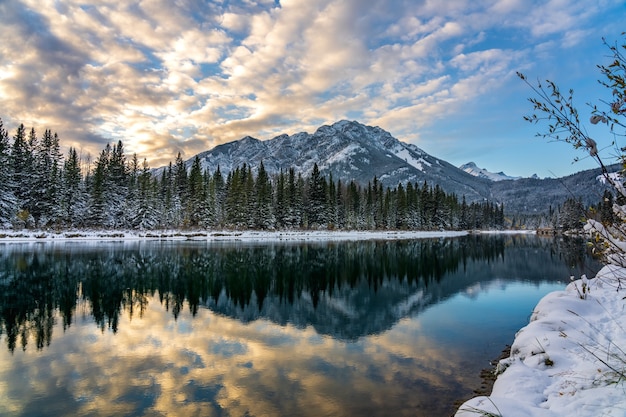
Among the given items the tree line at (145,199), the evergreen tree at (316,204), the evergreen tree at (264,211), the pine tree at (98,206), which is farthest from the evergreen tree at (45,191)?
the evergreen tree at (316,204)

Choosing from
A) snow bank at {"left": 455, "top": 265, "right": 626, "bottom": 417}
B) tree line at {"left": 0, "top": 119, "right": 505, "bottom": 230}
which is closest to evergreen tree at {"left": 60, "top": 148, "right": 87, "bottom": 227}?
tree line at {"left": 0, "top": 119, "right": 505, "bottom": 230}

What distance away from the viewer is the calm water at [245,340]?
8.48 m

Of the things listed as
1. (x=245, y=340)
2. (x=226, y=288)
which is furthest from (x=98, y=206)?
(x=245, y=340)

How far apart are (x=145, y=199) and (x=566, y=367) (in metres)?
76.8

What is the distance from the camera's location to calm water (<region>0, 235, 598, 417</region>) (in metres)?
8.48

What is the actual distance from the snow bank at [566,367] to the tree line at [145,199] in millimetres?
72150

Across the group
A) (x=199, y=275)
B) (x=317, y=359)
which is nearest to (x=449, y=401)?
(x=317, y=359)

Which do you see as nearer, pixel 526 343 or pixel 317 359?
pixel 526 343

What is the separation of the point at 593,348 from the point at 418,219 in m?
118

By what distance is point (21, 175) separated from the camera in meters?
66.7

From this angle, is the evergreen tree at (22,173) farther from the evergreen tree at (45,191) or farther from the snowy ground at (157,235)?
the snowy ground at (157,235)

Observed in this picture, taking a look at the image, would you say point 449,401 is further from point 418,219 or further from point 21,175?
point 418,219

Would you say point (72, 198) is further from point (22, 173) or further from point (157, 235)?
point (157, 235)

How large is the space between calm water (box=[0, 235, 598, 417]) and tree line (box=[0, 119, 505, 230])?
1888 inches
